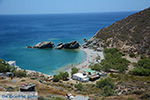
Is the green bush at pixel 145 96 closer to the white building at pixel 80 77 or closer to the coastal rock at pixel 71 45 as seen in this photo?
the white building at pixel 80 77

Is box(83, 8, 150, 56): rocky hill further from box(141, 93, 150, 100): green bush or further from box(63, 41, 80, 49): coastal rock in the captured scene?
box(141, 93, 150, 100): green bush

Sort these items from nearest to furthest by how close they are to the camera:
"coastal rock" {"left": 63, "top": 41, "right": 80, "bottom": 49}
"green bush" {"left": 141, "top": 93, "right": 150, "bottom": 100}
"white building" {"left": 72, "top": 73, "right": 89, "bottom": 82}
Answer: "green bush" {"left": 141, "top": 93, "right": 150, "bottom": 100}, "white building" {"left": 72, "top": 73, "right": 89, "bottom": 82}, "coastal rock" {"left": 63, "top": 41, "right": 80, "bottom": 49}

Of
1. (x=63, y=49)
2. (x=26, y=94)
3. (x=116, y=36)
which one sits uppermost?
(x=116, y=36)

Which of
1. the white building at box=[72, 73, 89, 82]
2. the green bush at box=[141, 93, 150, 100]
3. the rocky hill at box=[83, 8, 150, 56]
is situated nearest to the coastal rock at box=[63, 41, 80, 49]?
the rocky hill at box=[83, 8, 150, 56]

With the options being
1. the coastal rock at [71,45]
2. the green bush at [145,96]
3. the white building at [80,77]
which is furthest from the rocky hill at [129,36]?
the green bush at [145,96]

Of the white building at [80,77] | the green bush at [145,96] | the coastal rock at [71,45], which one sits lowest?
the green bush at [145,96]

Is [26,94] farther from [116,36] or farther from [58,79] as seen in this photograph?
[116,36]

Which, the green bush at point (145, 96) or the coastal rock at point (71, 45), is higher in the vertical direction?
the coastal rock at point (71, 45)

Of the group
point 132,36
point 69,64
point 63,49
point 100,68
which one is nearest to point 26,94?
point 100,68
